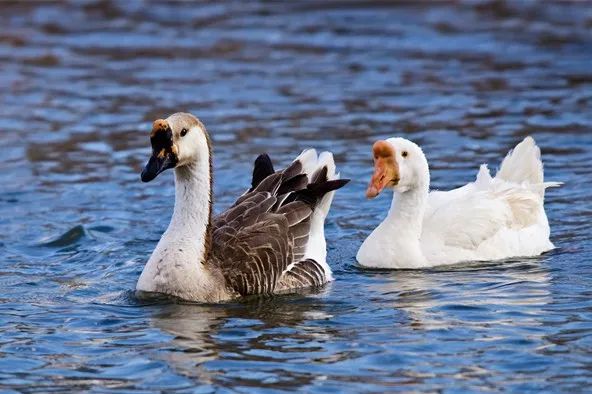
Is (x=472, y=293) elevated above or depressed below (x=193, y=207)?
below

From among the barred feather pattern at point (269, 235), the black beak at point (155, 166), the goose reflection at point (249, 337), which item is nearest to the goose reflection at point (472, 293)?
the goose reflection at point (249, 337)

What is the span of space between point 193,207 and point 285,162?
5939mm

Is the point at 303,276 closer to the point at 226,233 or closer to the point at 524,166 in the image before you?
the point at 226,233

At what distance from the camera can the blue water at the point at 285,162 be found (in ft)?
30.2

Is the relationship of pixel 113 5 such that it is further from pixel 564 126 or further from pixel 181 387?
pixel 181 387

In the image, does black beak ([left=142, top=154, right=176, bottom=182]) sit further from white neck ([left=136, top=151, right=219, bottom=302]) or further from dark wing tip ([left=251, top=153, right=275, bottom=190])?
dark wing tip ([left=251, top=153, right=275, bottom=190])

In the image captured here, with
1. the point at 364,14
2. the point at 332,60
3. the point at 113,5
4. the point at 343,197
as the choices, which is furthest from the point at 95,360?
the point at 113,5

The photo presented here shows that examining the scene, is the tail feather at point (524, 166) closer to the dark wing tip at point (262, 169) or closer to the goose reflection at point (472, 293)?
the goose reflection at point (472, 293)

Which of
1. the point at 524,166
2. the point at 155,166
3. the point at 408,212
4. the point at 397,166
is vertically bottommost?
the point at 408,212

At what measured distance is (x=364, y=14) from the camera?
27.8 meters

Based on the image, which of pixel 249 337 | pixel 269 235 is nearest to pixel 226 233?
pixel 269 235

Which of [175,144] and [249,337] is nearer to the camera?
[249,337]

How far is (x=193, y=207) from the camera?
1084cm

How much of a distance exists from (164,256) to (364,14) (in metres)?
17.7
